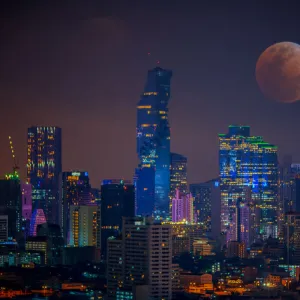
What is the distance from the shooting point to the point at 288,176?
49.1 m

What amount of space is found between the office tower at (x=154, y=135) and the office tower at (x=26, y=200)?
6.83 metres

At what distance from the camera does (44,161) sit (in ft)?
151

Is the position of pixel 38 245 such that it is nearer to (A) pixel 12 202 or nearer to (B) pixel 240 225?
(A) pixel 12 202

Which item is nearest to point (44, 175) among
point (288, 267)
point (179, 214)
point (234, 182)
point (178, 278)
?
point (179, 214)

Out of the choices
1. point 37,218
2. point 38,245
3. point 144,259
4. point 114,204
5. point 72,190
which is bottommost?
point 144,259

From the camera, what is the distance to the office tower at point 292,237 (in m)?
38.3

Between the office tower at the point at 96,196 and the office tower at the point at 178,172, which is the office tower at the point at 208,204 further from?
the office tower at the point at 96,196

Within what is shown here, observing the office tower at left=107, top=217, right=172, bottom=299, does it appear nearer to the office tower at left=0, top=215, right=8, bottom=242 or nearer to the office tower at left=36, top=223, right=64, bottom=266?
the office tower at left=36, top=223, right=64, bottom=266

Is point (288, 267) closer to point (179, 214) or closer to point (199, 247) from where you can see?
point (199, 247)

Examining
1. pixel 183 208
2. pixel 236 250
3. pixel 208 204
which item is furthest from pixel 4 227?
pixel 208 204

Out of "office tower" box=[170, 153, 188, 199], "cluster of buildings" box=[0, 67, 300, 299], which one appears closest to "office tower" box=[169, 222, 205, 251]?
"cluster of buildings" box=[0, 67, 300, 299]

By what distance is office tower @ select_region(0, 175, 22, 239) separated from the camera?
40.6 m

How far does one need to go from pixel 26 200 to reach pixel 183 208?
258 inches

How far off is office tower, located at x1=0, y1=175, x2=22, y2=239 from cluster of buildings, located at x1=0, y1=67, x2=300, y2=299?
0.09ft
